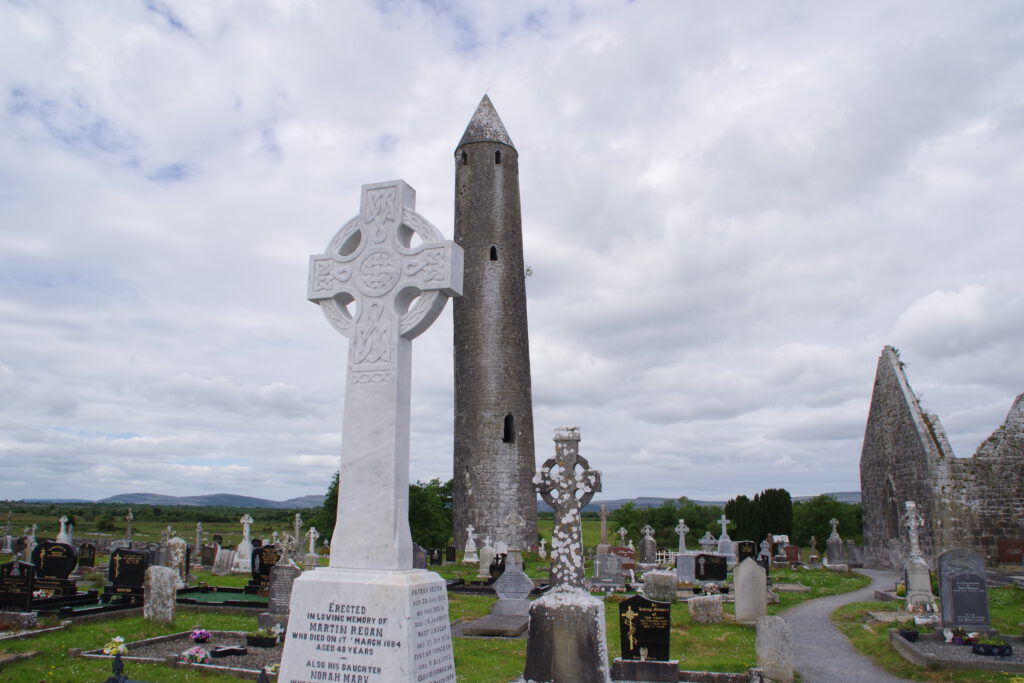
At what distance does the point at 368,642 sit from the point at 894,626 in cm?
1137

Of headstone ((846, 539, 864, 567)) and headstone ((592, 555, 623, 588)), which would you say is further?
headstone ((846, 539, 864, 567))

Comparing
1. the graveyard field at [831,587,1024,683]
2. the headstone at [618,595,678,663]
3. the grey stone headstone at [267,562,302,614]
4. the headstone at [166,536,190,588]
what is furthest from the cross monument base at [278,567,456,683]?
the headstone at [166,536,190,588]

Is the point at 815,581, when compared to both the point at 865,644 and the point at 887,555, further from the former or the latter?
the point at 865,644

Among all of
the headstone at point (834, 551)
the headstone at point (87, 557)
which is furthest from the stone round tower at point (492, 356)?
the headstone at point (87, 557)

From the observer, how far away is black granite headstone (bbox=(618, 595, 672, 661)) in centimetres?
867

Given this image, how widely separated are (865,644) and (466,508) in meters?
17.6

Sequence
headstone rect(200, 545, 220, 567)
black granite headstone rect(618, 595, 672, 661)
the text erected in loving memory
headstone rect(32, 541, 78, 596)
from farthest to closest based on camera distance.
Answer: headstone rect(200, 545, 220, 567) → headstone rect(32, 541, 78, 596) → black granite headstone rect(618, 595, 672, 661) → the text erected in loving memory

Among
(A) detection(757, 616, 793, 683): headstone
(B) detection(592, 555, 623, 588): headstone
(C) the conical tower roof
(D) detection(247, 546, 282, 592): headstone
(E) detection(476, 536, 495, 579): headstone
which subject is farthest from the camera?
(C) the conical tower roof

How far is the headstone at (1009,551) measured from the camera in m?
18.5

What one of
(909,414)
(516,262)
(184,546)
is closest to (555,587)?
(184,546)

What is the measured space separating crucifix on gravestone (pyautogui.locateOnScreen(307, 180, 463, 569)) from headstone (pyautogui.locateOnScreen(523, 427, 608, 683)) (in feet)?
9.86

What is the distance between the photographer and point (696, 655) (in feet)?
33.4

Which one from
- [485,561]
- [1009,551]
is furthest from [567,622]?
[1009,551]

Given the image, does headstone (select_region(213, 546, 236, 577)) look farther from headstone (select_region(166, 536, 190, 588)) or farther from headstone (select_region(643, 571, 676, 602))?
headstone (select_region(643, 571, 676, 602))
